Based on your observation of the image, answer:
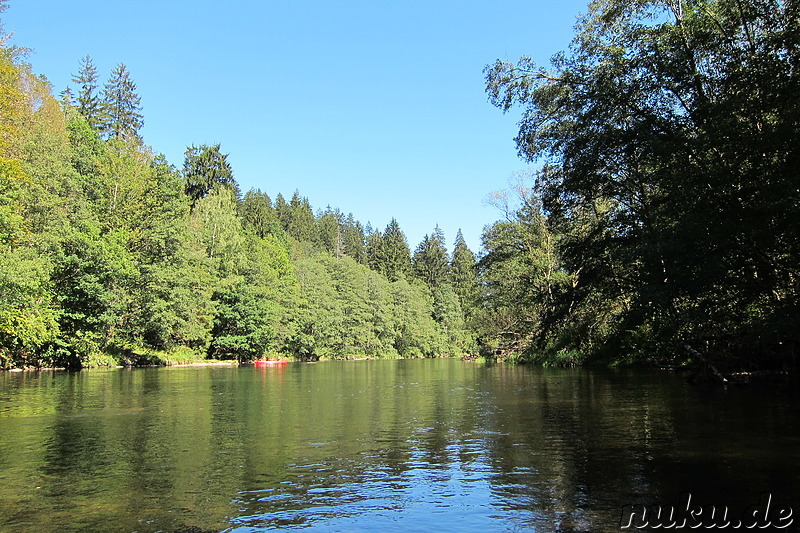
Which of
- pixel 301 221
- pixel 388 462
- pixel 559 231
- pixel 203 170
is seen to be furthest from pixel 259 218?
pixel 388 462

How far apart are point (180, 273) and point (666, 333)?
44.6 meters

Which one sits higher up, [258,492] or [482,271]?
[482,271]

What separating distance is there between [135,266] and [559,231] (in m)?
36.1

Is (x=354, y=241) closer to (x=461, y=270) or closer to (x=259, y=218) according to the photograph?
(x=461, y=270)

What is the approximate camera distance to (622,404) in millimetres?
19281

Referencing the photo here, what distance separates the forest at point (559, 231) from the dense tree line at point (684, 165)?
95 millimetres

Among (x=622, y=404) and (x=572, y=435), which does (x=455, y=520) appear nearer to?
(x=572, y=435)

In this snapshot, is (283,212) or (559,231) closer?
(559,231)

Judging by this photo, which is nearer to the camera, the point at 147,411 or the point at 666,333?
the point at 147,411

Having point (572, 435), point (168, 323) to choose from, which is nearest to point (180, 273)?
point (168, 323)

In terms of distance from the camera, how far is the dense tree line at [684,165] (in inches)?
695

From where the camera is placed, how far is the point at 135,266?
170ft

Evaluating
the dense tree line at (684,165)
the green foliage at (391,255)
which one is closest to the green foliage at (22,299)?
the dense tree line at (684,165)

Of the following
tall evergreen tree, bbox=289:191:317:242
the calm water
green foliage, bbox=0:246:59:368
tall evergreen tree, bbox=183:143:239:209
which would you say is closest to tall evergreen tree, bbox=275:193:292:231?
tall evergreen tree, bbox=289:191:317:242
